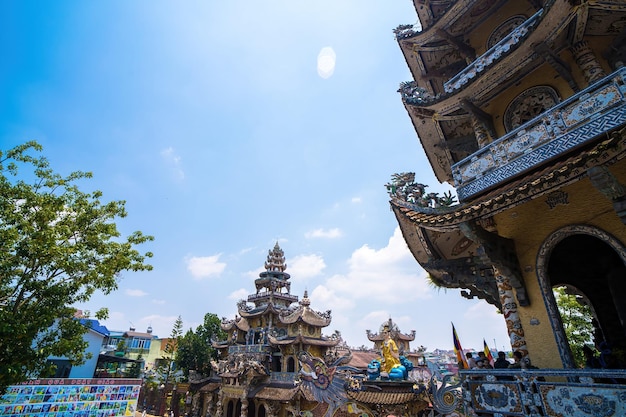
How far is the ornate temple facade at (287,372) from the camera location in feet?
33.8

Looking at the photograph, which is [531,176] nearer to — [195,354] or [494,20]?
[494,20]

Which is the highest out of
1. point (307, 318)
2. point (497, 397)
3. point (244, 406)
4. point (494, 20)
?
point (494, 20)

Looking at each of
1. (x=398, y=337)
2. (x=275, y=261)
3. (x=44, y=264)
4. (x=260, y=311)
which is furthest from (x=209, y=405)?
(x=44, y=264)

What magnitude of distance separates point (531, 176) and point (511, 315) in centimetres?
339

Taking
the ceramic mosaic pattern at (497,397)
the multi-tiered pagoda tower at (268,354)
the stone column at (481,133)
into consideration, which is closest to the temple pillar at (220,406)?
the multi-tiered pagoda tower at (268,354)

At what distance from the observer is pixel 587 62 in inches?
271

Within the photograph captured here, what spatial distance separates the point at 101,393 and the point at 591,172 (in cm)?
2211

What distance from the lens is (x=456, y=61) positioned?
10805 millimetres

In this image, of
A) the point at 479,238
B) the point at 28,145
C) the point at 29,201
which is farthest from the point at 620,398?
the point at 28,145

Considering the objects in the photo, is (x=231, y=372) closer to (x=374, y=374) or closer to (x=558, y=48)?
(x=374, y=374)

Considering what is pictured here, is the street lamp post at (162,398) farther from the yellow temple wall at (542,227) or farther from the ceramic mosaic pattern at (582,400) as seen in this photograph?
the ceramic mosaic pattern at (582,400)

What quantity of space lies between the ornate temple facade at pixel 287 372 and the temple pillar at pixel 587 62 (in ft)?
32.7

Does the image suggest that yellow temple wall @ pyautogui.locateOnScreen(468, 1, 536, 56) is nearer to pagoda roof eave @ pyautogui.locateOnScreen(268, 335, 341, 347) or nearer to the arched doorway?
the arched doorway

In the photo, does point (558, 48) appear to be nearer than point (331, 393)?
Yes
